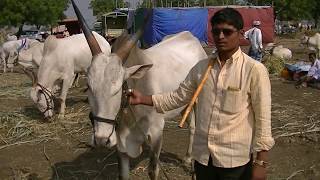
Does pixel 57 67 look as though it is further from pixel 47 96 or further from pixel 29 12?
pixel 29 12

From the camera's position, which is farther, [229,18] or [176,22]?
[176,22]

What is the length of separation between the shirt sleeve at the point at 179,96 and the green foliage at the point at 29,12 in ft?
135

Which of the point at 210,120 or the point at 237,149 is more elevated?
the point at 210,120

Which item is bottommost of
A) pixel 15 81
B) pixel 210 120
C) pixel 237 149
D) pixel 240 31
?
pixel 15 81

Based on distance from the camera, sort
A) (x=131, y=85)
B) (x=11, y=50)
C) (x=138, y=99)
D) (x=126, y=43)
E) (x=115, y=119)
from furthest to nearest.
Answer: (x=11, y=50)
(x=131, y=85)
(x=126, y=43)
(x=115, y=119)
(x=138, y=99)

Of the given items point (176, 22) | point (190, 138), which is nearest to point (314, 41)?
point (176, 22)

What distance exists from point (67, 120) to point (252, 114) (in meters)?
6.37

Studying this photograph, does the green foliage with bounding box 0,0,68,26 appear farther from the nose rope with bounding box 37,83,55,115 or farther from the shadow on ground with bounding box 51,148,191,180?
the shadow on ground with bounding box 51,148,191,180

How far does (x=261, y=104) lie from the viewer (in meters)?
2.80

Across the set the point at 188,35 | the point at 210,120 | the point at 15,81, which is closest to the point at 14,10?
→ the point at 15,81

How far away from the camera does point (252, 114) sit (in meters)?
2.93

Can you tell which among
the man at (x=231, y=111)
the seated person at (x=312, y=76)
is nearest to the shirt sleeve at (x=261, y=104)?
the man at (x=231, y=111)

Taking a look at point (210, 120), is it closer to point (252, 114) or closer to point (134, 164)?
point (252, 114)

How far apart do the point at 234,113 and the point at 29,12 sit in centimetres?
4408
